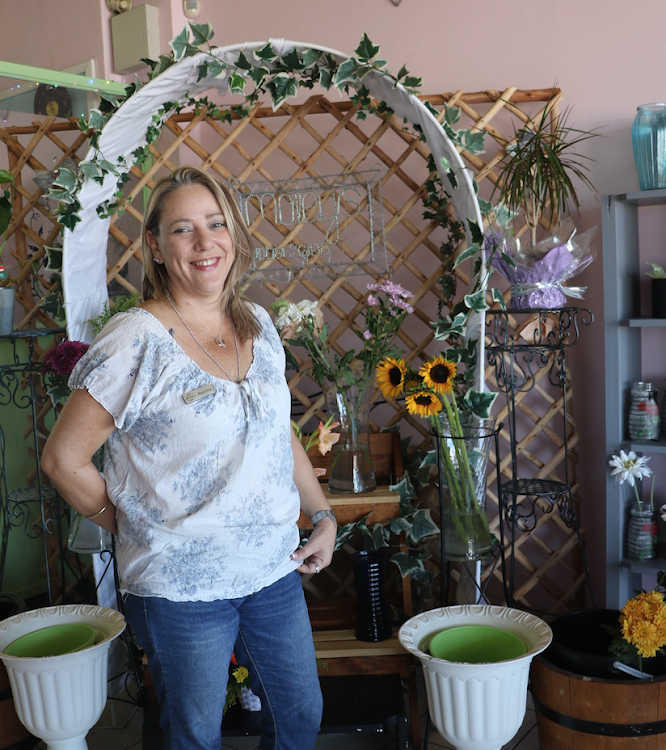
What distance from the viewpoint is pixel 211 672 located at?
94 cm

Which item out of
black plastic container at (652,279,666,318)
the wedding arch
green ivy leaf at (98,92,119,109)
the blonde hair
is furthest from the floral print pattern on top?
black plastic container at (652,279,666,318)

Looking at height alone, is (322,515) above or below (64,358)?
below

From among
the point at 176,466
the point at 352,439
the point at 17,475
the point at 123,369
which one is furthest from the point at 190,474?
the point at 17,475

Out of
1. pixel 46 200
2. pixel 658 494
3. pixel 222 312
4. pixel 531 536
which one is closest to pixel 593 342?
pixel 658 494

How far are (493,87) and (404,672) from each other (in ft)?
4.68

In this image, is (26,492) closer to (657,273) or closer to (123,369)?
(123,369)

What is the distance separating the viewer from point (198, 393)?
93 centimetres

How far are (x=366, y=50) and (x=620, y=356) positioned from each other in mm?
854

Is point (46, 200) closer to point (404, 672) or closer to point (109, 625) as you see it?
point (109, 625)

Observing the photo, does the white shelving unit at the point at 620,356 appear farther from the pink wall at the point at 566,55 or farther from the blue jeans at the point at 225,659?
the blue jeans at the point at 225,659

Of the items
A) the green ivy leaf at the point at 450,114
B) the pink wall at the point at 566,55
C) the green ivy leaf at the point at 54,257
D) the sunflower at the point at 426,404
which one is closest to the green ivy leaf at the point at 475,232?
the green ivy leaf at the point at 450,114

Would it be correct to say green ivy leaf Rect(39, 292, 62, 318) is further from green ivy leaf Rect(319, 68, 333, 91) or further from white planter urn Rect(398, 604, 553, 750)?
white planter urn Rect(398, 604, 553, 750)

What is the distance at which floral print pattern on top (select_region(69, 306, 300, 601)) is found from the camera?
3.02 ft

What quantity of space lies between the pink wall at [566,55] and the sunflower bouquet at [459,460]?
1.62 feet
